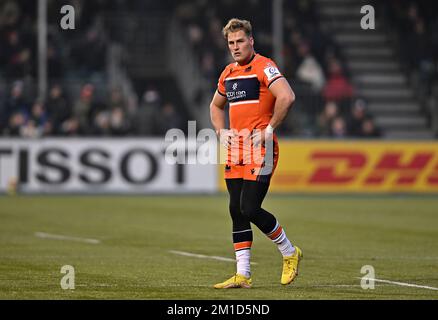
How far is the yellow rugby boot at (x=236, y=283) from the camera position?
33.8 ft

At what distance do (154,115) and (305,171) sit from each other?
13.6ft

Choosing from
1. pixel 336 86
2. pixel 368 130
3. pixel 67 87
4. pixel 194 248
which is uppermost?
pixel 336 86

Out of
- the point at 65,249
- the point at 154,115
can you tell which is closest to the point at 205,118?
the point at 154,115

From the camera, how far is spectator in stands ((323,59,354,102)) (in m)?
30.6

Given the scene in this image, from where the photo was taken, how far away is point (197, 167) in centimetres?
2727

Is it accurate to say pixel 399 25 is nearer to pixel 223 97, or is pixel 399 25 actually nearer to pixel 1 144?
pixel 1 144

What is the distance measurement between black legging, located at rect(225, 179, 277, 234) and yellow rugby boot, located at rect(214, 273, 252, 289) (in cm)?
50

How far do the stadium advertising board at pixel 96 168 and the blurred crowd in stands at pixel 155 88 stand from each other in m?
0.72

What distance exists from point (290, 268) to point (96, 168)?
1667 centimetres

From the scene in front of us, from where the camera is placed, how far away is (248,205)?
10.4 meters

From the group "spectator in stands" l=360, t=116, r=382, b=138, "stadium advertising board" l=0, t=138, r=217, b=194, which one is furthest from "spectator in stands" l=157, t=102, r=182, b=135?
"spectator in stands" l=360, t=116, r=382, b=138

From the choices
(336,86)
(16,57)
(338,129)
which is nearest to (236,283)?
(338,129)

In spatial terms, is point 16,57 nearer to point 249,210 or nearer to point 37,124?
point 37,124

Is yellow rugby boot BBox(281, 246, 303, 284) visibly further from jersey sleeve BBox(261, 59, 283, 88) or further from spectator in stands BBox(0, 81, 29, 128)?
spectator in stands BBox(0, 81, 29, 128)
